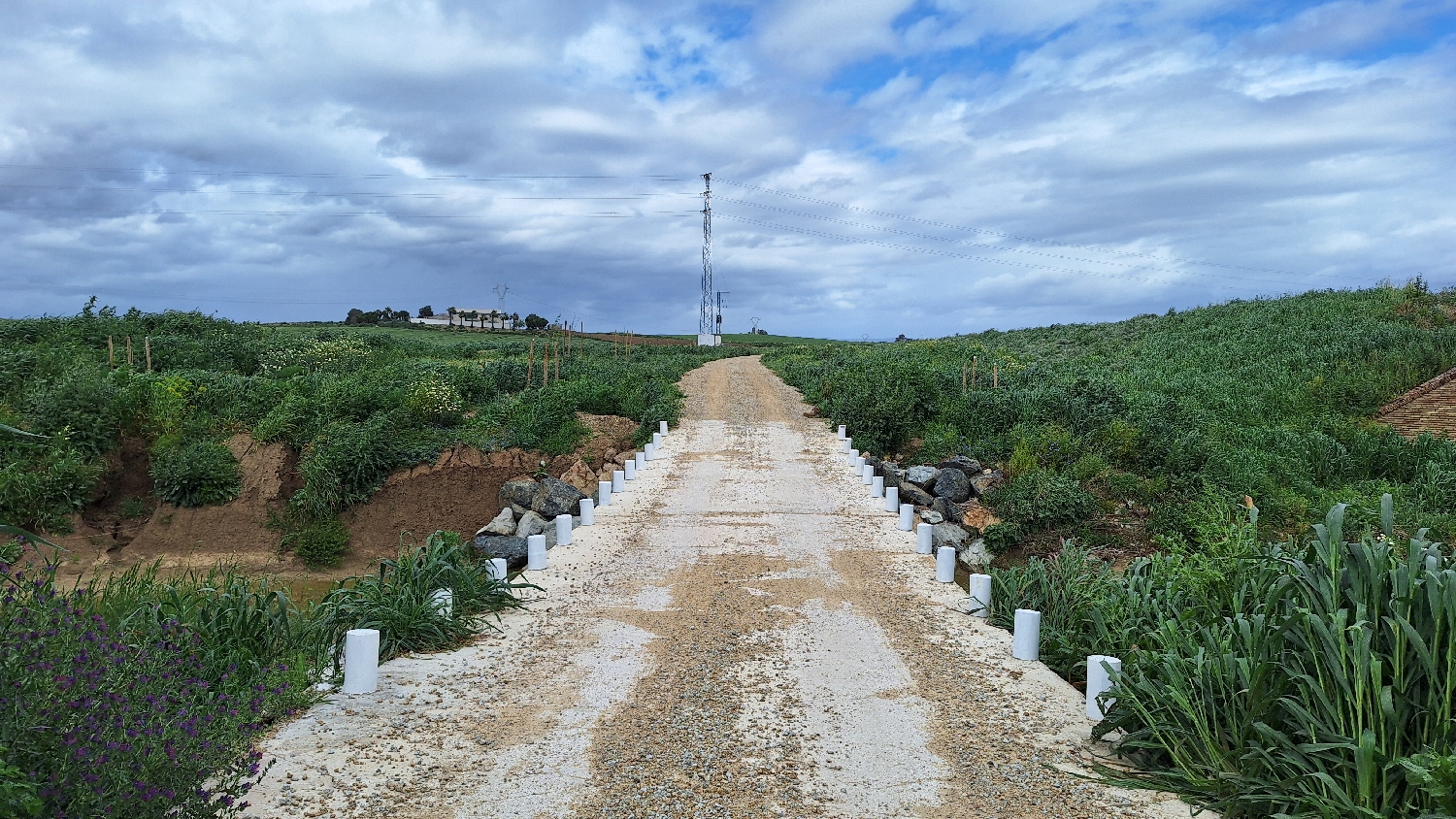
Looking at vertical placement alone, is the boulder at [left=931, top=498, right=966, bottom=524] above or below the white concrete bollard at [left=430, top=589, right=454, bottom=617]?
below

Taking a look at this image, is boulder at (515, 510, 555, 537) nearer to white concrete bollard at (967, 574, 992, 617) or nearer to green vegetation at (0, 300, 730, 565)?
green vegetation at (0, 300, 730, 565)

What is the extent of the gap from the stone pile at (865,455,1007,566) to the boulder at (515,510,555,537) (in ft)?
20.3

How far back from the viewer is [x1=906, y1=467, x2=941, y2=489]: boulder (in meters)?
16.7

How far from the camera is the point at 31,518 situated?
17.1 m

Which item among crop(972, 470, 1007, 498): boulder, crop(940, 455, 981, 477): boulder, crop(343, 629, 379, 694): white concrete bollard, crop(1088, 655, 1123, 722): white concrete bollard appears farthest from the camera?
crop(940, 455, 981, 477): boulder

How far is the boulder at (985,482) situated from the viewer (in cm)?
1648

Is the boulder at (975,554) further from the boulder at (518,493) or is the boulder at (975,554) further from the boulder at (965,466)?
the boulder at (518,493)

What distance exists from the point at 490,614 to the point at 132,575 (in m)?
2.91

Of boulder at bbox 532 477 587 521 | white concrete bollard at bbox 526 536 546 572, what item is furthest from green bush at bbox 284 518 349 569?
white concrete bollard at bbox 526 536 546 572

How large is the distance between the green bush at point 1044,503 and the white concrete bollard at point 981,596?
21.0 feet

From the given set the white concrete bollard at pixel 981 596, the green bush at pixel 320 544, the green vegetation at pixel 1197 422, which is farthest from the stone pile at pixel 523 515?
the green vegetation at pixel 1197 422

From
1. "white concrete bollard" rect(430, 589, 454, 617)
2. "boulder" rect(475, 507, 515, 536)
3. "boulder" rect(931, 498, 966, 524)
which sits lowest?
"boulder" rect(475, 507, 515, 536)

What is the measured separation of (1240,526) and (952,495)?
10010 mm

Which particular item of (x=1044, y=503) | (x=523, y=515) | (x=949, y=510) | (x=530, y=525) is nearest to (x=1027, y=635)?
(x=1044, y=503)
